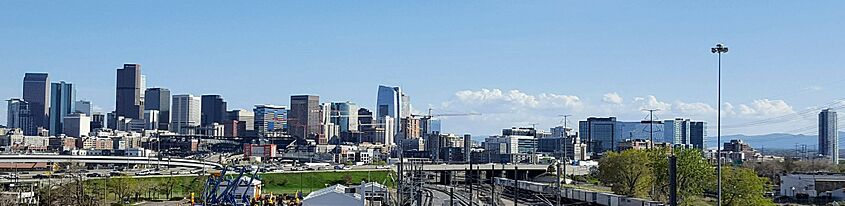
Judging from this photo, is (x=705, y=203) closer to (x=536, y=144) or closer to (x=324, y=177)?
(x=324, y=177)

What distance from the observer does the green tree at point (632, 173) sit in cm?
5512

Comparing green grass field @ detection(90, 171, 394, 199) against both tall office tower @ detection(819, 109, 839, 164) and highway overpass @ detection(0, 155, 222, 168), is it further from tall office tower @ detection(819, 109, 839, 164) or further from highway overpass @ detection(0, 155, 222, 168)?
tall office tower @ detection(819, 109, 839, 164)

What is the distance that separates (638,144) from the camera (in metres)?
154

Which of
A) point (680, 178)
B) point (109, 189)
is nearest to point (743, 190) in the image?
point (680, 178)

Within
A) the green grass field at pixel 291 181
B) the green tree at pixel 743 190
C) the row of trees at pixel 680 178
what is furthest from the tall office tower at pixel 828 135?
the green tree at pixel 743 190

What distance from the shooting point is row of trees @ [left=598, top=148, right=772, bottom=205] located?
43.2 m

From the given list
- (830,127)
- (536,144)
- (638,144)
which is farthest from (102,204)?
(830,127)

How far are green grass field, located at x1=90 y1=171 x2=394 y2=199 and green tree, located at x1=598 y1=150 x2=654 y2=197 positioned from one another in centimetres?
1939

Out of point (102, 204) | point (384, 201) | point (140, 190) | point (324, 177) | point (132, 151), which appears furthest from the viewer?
point (132, 151)

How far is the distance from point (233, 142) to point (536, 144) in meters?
55.0

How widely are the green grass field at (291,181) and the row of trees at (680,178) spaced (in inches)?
776

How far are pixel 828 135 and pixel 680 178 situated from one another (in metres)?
148

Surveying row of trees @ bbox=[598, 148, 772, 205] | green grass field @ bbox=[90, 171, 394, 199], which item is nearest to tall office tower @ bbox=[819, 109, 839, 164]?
green grass field @ bbox=[90, 171, 394, 199]

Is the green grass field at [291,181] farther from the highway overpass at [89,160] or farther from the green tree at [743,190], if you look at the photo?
the green tree at [743,190]
